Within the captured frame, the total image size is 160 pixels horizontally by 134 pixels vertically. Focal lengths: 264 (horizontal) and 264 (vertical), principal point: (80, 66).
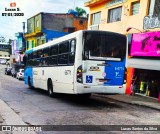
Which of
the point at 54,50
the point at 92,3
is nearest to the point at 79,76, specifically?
the point at 54,50

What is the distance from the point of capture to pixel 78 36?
11656mm

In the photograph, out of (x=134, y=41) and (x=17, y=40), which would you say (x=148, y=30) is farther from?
(x=17, y=40)

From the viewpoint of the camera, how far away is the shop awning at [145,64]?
1633 centimetres

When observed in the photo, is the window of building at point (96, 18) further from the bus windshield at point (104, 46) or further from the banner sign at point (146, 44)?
the bus windshield at point (104, 46)

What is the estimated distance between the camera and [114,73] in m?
12.2

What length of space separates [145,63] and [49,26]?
2956cm

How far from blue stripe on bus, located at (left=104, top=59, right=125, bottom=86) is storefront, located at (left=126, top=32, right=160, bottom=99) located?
4.65 metres

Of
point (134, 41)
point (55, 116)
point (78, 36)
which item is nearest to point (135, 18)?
point (134, 41)

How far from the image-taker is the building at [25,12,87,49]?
4264cm

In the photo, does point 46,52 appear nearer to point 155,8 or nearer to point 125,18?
point 125,18

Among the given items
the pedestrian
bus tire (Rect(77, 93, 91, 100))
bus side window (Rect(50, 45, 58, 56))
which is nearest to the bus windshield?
bus tire (Rect(77, 93, 91, 100))

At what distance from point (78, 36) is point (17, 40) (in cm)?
5007

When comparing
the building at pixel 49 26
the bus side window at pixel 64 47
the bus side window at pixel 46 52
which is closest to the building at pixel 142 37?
the bus side window at pixel 46 52

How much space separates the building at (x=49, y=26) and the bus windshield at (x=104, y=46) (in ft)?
98.6
